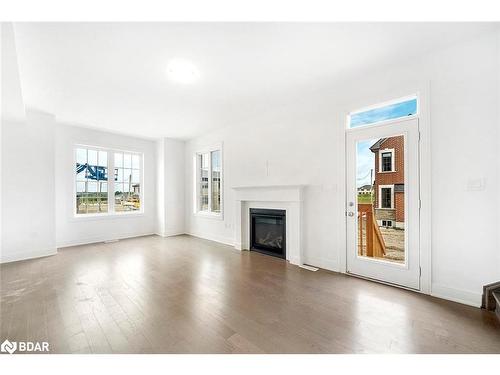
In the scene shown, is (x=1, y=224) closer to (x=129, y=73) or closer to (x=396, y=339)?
(x=129, y=73)

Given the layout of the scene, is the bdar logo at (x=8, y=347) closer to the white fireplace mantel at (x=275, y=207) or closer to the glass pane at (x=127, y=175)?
the white fireplace mantel at (x=275, y=207)

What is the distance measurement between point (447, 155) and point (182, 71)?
3309mm

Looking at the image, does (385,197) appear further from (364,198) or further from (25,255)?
(25,255)

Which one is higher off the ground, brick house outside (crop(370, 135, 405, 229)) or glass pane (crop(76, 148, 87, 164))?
glass pane (crop(76, 148, 87, 164))

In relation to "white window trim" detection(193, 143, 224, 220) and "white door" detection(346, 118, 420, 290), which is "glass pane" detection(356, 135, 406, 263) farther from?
"white window trim" detection(193, 143, 224, 220)

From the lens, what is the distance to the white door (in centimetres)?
270

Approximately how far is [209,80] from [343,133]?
6.89 ft

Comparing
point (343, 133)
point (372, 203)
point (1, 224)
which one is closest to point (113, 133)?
point (1, 224)

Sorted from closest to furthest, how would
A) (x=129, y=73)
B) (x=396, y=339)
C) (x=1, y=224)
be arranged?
1. (x=396, y=339)
2. (x=129, y=73)
3. (x=1, y=224)

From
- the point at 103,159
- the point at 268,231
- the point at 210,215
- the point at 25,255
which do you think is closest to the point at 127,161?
the point at 103,159

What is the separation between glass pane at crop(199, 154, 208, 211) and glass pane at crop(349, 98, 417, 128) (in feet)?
13.3

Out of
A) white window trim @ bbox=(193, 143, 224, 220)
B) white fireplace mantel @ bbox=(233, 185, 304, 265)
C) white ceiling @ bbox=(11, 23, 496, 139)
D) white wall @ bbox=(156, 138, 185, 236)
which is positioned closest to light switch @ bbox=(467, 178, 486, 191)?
white ceiling @ bbox=(11, 23, 496, 139)

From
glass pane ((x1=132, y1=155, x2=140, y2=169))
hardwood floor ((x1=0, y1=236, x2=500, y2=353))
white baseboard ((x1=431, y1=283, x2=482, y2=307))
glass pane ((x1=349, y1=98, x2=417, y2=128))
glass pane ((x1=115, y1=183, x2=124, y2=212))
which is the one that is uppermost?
glass pane ((x1=349, y1=98, x2=417, y2=128))

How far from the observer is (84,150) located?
17.8ft
